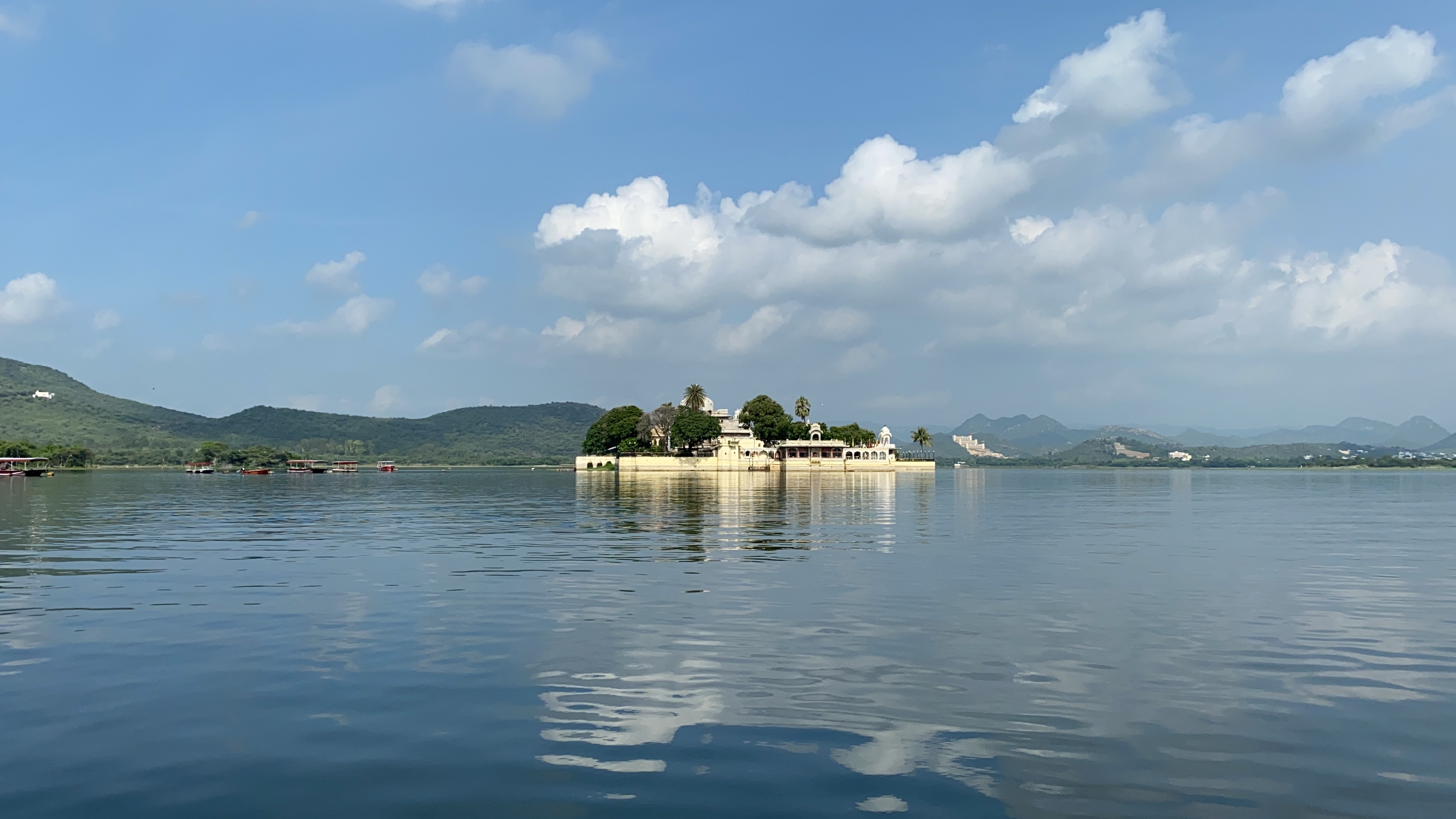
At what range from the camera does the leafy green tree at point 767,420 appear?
186m

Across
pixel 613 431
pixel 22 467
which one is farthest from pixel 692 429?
pixel 22 467

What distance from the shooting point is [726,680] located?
43.9ft

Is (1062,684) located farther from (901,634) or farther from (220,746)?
(220,746)

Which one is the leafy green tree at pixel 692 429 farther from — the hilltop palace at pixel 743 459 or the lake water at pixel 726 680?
the lake water at pixel 726 680

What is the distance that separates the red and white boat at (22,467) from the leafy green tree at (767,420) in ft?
388

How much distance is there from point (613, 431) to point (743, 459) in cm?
2782

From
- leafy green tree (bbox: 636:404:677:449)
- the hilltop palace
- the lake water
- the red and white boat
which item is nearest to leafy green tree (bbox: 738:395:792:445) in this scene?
the hilltop palace

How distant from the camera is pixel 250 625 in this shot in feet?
57.9

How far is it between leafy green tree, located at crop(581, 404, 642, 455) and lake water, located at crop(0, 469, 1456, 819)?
151 meters

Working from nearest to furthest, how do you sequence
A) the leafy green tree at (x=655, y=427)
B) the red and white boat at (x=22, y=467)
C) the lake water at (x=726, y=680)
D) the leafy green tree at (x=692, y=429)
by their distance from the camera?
1. the lake water at (x=726, y=680)
2. the red and white boat at (x=22, y=467)
3. the leafy green tree at (x=692, y=429)
4. the leafy green tree at (x=655, y=427)

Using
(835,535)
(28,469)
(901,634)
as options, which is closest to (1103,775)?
(901,634)

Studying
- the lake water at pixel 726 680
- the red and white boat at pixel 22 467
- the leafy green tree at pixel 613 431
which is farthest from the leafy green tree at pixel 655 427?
the lake water at pixel 726 680

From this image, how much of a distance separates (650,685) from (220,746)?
5345 millimetres

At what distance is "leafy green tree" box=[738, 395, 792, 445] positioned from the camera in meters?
186
